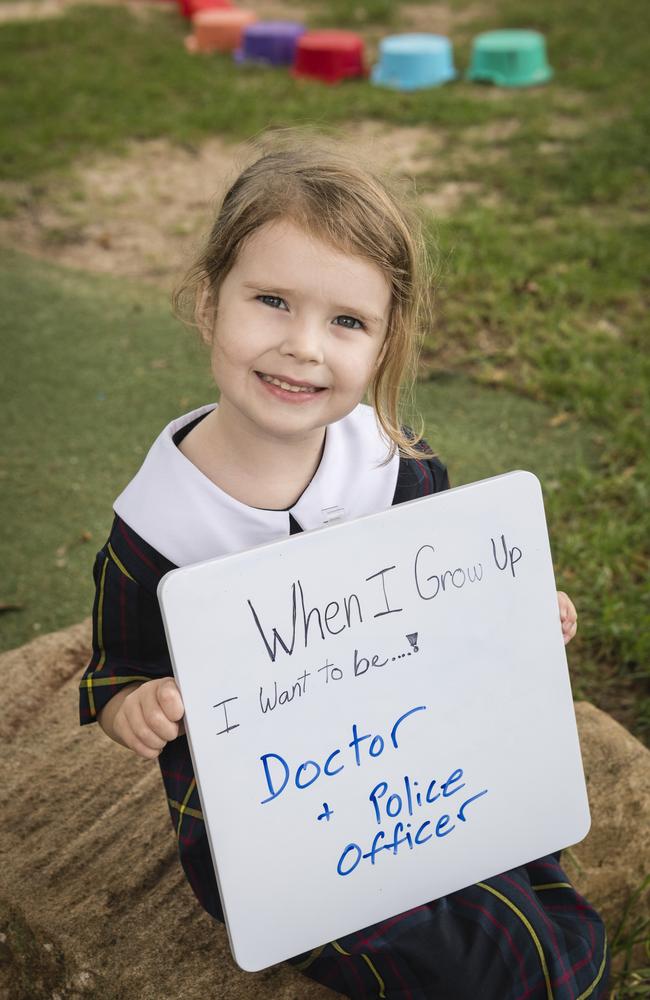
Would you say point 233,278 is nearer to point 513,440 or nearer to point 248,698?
point 248,698

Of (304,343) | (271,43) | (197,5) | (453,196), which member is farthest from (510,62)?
(304,343)

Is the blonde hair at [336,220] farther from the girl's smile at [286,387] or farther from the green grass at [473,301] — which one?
the green grass at [473,301]

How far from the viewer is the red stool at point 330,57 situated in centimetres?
561

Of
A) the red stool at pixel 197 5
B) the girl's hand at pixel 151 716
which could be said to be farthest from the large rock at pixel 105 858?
the red stool at pixel 197 5

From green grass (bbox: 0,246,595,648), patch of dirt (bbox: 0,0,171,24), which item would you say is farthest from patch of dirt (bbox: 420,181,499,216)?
patch of dirt (bbox: 0,0,171,24)

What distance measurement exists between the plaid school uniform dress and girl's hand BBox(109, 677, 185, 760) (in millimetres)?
101

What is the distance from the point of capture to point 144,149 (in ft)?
16.2

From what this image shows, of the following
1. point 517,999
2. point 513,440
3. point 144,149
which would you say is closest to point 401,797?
point 517,999

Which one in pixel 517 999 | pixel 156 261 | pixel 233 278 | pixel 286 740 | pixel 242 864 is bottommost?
pixel 156 261

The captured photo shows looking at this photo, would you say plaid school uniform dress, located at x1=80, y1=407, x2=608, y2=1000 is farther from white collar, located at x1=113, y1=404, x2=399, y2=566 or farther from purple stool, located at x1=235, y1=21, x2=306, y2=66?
purple stool, located at x1=235, y1=21, x2=306, y2=66

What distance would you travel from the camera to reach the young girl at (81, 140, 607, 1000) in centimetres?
121

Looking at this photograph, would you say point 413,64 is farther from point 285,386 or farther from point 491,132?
point 285,386

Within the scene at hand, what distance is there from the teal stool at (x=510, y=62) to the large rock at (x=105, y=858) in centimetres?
462

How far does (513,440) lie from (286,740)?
185 cm
